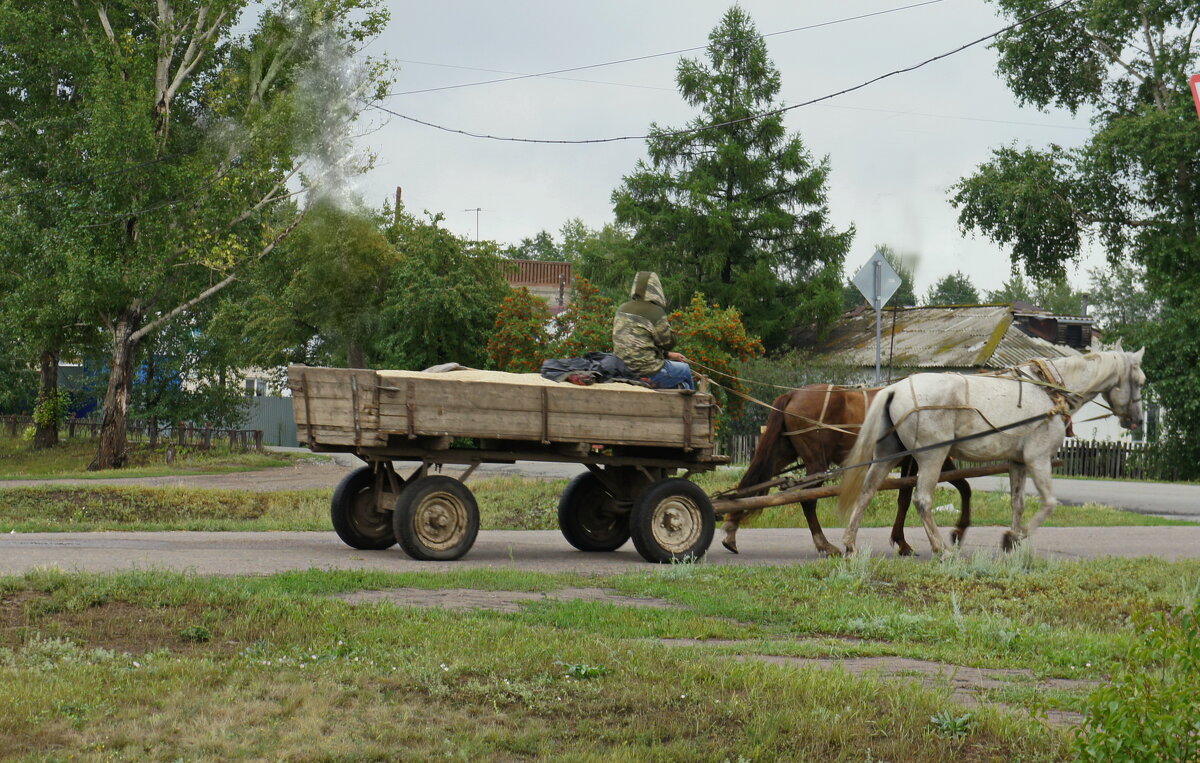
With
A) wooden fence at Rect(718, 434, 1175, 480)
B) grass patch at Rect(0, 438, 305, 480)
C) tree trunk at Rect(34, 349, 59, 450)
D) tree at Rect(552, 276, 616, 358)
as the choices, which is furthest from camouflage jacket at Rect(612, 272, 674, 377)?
tree trunk at Rect(34, 349, 59, 450)

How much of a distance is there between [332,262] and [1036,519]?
106 feet

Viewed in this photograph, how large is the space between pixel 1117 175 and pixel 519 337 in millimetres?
22113

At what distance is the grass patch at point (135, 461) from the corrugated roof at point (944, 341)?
2101 cm

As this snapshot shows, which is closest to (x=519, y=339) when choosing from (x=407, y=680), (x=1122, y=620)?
(x=1122, y=620)

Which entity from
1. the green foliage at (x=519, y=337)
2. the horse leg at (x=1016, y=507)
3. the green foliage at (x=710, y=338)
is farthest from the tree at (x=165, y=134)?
the horse leg at (x=1016, y=507)

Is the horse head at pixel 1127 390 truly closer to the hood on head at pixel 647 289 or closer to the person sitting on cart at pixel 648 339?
the person sitting on cart at pixel 648 339

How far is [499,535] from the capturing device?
50.2 ft

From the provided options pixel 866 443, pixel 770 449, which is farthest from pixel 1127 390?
pixel 770 449

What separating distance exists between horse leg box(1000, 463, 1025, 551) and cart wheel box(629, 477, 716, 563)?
3.08 meters

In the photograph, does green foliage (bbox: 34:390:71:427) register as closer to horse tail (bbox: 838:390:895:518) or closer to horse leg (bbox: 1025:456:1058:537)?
horse tail (bbox: 838:390:895:518)

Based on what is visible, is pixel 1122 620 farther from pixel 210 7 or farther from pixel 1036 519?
pixel 210 7

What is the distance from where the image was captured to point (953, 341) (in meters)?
46.4

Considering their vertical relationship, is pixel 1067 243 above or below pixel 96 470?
above

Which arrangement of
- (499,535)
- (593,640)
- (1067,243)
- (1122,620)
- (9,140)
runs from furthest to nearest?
(1067,243) < (9,140) < (499,535) < (1122,620) < (593,640)
